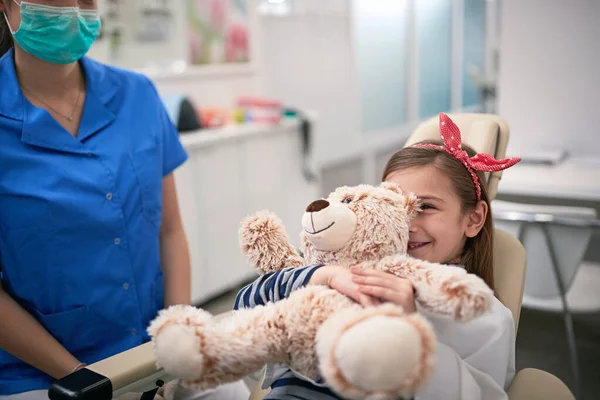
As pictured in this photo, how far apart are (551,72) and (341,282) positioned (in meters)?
2.25

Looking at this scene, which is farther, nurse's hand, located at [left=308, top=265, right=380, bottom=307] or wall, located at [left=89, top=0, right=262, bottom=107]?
wall, located at [left=89, top=0, right=262, bottom=107]

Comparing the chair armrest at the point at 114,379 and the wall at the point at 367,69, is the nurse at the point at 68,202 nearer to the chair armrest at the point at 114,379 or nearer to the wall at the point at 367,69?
the chair armrest at the point at 114,379

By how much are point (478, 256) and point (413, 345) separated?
55 cm

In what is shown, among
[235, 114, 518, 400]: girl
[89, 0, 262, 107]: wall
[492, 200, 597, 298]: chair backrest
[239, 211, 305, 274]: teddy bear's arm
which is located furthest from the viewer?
[89, 0, 262, 107]: wall

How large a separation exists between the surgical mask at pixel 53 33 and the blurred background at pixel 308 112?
3.66 ft

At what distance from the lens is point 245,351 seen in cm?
75

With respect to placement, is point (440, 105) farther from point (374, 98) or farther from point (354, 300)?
point (354, 300)

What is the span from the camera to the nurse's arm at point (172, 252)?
1.39 m

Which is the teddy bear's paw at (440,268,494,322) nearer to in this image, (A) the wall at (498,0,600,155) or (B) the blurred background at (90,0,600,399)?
(B) the blurred background at (90,0,600,399)

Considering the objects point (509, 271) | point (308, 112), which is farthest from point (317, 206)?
point (308, 112)

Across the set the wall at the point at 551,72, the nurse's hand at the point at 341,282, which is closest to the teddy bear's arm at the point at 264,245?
the nurse's hand at the point at 341,282

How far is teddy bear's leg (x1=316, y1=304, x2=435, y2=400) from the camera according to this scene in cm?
A: 59

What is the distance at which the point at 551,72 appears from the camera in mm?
2629

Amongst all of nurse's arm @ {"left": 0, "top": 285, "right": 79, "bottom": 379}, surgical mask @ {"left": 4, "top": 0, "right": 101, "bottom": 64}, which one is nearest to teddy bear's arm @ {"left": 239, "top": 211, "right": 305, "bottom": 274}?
nurse's arm @ {"left": 0, "top": 285, "right": 79, "bottom": 379}
